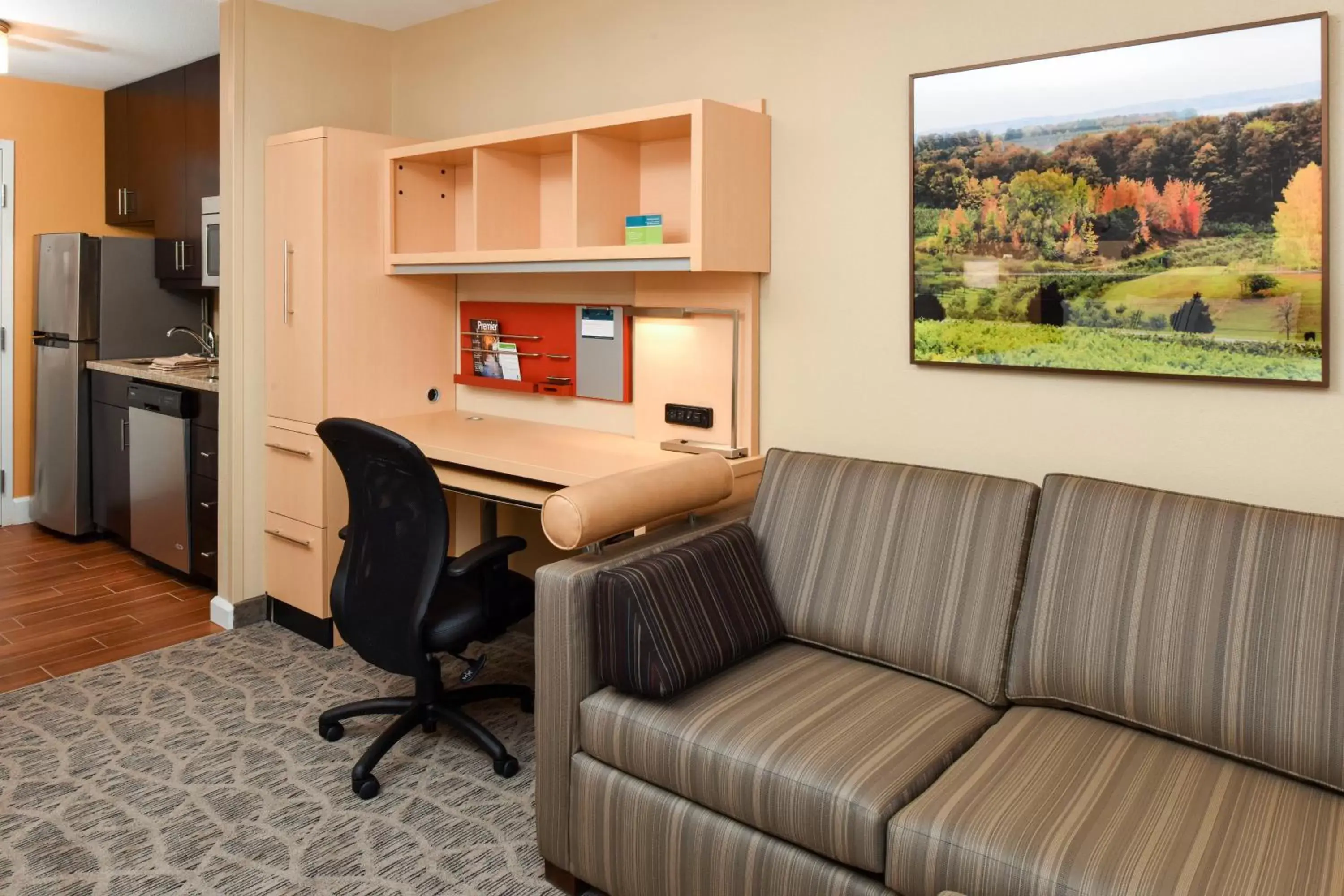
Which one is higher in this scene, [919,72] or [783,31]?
[783,31]

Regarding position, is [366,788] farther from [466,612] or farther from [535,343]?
[535,343]

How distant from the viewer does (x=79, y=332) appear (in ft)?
16.1

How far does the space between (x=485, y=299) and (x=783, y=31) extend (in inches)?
63.0

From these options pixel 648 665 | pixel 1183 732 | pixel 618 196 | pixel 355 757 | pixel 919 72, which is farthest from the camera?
pixel 618 196

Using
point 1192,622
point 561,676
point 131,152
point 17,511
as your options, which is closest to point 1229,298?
point 1192,622

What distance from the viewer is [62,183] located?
536cm

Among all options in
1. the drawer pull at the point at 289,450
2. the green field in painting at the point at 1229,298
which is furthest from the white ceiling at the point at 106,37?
the green field in painting at the point at 1229,298

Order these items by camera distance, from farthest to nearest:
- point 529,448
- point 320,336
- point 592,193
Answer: point 320,336 < point 529,448 < point 592,193

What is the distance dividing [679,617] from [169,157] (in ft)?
13.6

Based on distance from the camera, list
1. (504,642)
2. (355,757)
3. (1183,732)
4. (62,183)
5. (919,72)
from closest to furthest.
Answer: (1183,732) → (919,72) → (355,757) → (504,642) → (62,183)

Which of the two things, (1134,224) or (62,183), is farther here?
(62,183)

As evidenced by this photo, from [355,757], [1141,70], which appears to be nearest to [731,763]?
[355,757]

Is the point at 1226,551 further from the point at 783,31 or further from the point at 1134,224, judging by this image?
the point at 783,31

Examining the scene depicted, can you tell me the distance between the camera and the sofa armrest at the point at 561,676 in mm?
2135
